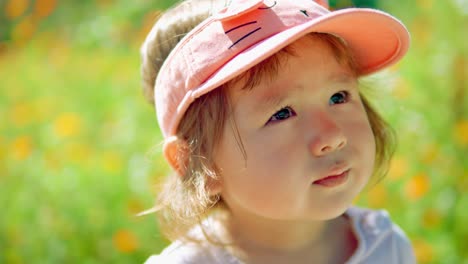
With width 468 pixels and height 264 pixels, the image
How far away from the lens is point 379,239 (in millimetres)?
1924

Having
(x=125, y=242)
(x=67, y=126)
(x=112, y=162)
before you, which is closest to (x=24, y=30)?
(x=67, y=126)

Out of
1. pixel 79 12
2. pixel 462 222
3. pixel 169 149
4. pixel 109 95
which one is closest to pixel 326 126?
pixel 169 149

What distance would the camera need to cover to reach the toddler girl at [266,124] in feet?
5.36

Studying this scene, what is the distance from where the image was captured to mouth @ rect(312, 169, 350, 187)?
1.66 m

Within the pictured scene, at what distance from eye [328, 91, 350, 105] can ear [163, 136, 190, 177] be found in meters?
0.35

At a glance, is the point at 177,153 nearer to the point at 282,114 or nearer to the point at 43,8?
the point at 282,114

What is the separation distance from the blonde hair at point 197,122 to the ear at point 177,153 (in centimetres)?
1

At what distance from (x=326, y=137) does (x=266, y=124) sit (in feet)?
0.45

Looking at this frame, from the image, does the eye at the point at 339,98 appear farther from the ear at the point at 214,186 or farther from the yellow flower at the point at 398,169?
the yellow flower at the point at 398,169

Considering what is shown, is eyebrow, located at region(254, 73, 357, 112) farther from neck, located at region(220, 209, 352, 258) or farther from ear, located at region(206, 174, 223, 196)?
neck, located at region(220, 209, 352, 258)

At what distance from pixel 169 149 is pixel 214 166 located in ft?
0.44

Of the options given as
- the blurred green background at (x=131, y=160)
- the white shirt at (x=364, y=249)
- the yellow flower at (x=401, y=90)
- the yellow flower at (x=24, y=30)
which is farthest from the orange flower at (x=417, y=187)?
the yellow flower at (x=24, y=30)

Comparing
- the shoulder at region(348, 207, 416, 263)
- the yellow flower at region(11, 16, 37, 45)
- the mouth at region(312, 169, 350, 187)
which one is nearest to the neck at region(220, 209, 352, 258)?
the shoulder at region(348, 207, 416, 263)

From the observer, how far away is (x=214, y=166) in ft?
5.77
